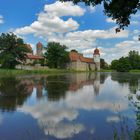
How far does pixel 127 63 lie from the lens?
141125 millimetres

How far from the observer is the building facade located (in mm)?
134125

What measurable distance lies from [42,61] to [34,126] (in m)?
103

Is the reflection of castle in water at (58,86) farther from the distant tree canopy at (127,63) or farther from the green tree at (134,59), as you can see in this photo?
the green tree at (134,59)

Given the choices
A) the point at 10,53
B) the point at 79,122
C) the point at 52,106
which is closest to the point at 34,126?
the point at 79,122

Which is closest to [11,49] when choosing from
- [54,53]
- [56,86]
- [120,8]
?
[54,53]

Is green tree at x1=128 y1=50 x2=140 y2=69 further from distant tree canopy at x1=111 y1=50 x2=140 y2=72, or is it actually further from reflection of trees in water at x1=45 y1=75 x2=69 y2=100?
reflection of trees in water at x1=45 y1=75 x2=69 y2=100

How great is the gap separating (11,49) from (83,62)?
7274cm

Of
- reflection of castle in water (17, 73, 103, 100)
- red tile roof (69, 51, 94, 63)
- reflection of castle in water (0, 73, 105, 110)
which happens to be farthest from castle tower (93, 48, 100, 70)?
reflection of castle in water (0, 73, 105, 110)

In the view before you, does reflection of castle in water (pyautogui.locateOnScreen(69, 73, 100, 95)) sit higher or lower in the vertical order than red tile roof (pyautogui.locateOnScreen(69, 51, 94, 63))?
lower

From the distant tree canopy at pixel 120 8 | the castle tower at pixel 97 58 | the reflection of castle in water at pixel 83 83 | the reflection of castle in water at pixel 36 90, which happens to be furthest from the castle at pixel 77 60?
the distant tree canopy at pixel 120 8

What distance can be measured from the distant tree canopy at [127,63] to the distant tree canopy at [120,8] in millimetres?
130293

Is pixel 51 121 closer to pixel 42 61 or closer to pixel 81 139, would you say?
pixel 81 139

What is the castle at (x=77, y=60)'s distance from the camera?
393 ft

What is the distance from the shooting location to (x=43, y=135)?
29.8ft
